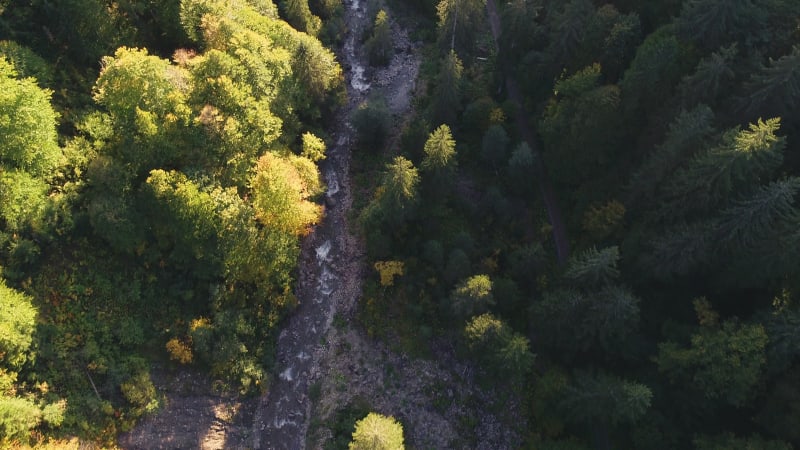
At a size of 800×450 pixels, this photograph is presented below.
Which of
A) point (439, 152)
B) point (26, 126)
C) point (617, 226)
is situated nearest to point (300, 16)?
point (439, 152)

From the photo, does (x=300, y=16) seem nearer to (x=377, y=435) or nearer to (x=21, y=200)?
(x=21, y=200)

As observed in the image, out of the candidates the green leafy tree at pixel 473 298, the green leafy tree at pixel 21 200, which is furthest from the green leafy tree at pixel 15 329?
the green leafy tree at pixel 473 298

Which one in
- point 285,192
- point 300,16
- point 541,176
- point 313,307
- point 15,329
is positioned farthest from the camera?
point 300,16

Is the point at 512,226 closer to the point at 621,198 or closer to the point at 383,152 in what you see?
the point at 621,198

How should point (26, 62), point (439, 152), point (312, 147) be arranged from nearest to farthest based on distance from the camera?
point (26, 62), point (439, 152), point (312, 147)

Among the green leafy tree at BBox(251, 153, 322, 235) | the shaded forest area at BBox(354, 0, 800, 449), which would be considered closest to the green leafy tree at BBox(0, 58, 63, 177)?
the green leafy tree at BBox(251, 153, 322, 235)

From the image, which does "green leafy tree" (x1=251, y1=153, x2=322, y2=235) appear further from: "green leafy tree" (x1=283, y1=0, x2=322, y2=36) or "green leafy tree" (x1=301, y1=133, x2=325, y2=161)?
"green leafy tree" (x1=283, y1=0, x2=322, y2=36)

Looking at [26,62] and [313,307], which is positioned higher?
[26,62]

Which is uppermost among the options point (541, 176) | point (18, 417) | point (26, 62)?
point (541, 176)
